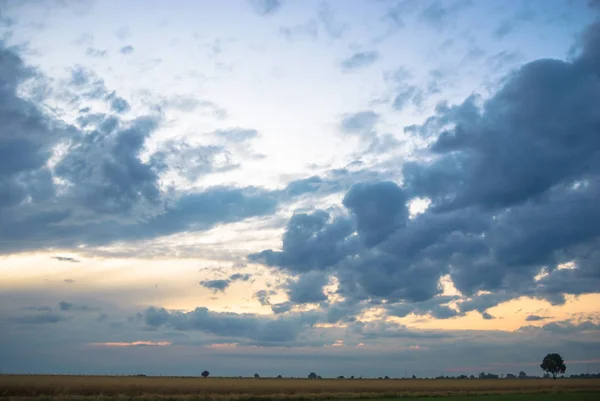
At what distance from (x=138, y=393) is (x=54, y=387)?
1061cm

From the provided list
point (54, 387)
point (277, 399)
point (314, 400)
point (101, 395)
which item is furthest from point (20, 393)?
point (314, 400)

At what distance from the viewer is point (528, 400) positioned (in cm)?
6406

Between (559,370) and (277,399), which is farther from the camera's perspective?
(559,370)

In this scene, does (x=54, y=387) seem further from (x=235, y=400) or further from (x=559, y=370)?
(x=559, y=370)

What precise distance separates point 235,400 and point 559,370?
180m

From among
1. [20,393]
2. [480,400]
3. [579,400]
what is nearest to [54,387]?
[20,393]

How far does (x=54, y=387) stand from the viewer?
65250 mm

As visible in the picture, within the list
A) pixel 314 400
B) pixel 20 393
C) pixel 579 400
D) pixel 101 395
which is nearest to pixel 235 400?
pixel 314 400

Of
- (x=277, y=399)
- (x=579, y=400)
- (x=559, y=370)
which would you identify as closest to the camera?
(x=579, y=400)

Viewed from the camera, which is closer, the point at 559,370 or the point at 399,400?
the point at 399,400

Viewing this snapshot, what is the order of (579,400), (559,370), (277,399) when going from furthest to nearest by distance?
(559,370) < (277,399) < (579,400)

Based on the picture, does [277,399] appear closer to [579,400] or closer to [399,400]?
[399,400]

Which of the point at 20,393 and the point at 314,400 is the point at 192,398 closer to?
the point at 314,400

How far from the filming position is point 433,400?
6950cm
